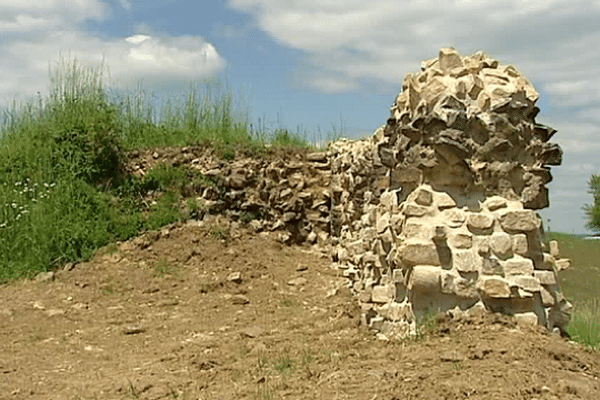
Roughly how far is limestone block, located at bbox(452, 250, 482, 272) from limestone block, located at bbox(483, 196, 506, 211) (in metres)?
0.38

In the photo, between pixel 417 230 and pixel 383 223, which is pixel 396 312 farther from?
pixel 383 223

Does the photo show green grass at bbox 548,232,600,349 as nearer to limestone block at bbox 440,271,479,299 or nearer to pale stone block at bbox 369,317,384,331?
limestone block at bbox 440,271,479,299

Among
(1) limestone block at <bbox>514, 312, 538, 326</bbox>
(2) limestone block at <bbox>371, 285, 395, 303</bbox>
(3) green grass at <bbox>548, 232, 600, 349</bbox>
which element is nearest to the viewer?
(1) limestone block at <bbox>514, 312, 538, 326</bbox>

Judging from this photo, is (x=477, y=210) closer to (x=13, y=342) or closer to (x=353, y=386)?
(x=353, y=386)

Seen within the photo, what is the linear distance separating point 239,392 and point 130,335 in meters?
2.53

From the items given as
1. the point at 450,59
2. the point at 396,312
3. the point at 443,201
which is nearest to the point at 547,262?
the point at 443,201

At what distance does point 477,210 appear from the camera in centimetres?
483

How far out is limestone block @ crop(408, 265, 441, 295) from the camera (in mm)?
4578

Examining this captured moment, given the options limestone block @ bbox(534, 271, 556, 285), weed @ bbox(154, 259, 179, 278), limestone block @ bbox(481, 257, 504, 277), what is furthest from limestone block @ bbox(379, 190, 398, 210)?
weed @ bbox(154, 259, 179, 278)

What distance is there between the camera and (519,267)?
458 cm

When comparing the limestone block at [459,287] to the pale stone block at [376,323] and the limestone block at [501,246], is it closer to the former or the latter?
the limestone block at [501,246]

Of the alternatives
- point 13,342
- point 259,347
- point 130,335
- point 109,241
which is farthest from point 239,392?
point 109,241

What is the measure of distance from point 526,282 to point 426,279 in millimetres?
637

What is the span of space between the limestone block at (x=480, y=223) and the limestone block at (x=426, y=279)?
38 centimetres
